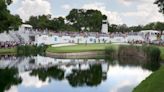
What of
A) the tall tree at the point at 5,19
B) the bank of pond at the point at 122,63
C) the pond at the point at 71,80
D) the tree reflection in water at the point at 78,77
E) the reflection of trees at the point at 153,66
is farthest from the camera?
the tall tree at the point at 5,19

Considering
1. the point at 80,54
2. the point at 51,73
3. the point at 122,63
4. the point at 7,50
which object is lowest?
the point at 122,63

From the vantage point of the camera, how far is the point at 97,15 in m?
135

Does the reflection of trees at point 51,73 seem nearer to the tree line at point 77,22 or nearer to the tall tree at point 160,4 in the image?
the tall tree at point 160,4

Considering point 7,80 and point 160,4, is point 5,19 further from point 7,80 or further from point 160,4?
point 7,80

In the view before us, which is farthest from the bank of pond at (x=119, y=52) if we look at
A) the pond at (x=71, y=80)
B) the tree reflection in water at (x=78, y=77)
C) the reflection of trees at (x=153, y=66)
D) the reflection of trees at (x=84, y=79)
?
the reflection of trees at (x=84, y=79)

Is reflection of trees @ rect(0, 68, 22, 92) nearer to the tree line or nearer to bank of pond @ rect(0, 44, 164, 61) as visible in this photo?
bank of pond @ rect(0, 44, 164, 61)

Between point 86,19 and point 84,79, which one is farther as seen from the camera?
point 86,19

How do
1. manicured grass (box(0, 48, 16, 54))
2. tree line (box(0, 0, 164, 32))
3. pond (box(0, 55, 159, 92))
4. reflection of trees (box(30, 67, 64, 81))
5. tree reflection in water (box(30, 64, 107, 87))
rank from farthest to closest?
1. tree line (box(0, 0, 164, 32))
2. manicured grass (box(0, 48, 16, 54))
3. reflection of trees (box(30, 67, 64, 81))
4. tree reflection in water (box(30, 64, 107, 87))
5. pond (box(0, 55, 159, 92))

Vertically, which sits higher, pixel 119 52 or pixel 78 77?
pixel 119 52

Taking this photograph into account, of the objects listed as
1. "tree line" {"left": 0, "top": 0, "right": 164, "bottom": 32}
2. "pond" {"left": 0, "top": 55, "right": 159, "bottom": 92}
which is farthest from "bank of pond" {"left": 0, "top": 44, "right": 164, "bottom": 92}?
"tree line" {"left": 0, "top": 0, "right": 164, "bottom": 32}

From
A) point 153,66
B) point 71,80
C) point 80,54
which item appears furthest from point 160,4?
point 71,80

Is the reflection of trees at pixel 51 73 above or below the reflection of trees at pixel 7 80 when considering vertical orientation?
below

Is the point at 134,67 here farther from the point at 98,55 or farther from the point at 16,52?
the point at 16,52

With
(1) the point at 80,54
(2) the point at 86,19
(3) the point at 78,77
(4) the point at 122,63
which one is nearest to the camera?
(3) the point at 78,77
